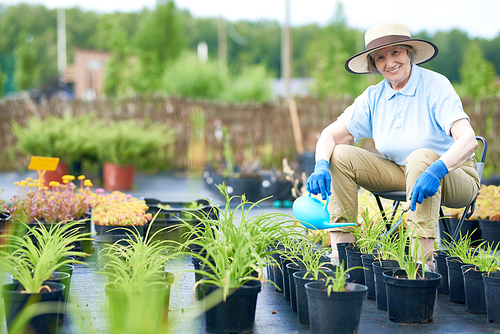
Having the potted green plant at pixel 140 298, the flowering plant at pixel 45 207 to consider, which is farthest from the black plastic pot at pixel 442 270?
the flowering plant at pixel 45 207

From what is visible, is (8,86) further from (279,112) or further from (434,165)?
(434,165)

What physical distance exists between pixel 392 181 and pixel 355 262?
54 cm

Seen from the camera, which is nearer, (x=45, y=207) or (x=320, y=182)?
(x=320, y=182)

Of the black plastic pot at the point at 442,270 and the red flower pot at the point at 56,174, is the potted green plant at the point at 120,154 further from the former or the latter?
the black plastic pot at the point at 442,270

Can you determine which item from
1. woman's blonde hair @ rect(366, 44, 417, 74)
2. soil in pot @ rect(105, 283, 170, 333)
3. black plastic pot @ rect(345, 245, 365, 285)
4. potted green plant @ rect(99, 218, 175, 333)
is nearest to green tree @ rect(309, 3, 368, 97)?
woman's blonde hair @ rect(366, 44, 417, 74)

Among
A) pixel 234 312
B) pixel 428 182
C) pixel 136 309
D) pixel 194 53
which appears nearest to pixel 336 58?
pixel 194 53

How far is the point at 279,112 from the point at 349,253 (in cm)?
643

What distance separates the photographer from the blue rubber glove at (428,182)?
185cm

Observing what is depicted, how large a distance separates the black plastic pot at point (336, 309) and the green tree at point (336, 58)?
768 inches

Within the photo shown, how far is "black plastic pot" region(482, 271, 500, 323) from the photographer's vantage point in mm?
1628

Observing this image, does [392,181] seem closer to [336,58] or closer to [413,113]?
[413,113]

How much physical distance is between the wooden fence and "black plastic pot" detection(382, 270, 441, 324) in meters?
6.51

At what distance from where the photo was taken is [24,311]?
1.39m

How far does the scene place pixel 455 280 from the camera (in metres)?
1.92
